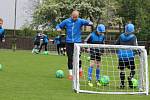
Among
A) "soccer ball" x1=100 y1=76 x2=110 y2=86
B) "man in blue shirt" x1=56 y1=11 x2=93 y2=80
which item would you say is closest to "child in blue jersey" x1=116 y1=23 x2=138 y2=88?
"soccer ball" x1=100 y1=76 x2=110 y2=86

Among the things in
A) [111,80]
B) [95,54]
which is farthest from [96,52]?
[111,80]

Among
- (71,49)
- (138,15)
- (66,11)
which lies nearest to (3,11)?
(66,11)

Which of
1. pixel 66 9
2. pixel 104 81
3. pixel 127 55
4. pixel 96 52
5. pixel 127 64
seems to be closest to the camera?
pixel 127 55

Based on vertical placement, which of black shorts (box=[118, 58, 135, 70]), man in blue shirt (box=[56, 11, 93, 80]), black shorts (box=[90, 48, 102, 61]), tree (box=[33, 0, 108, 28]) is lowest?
black shorts (box=[118, 58, 135, 70])

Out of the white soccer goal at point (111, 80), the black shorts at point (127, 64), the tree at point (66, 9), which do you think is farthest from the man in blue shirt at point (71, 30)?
the tree at point (66, 9)

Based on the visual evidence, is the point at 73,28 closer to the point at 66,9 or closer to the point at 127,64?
the point at 127,64

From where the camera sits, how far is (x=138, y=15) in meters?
50.3

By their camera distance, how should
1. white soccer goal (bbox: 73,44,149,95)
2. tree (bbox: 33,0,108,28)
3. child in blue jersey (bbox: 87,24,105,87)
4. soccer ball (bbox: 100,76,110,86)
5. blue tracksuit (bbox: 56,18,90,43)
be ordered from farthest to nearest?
tree (bbox: 33,0,108,28) → blue tracksuit (bbox: 56,18,90,43) → child in blue jersey (bbox: 87,24,105,87) → soccer ball (bbox: 100,76,110,86) → white soccer goal (bbox: 73,44,149,95)

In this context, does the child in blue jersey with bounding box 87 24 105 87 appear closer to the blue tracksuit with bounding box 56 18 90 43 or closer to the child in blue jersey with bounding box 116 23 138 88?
the blue tracksuit with bounding box 56 18 90 43

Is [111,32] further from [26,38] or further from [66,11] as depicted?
[26,38]

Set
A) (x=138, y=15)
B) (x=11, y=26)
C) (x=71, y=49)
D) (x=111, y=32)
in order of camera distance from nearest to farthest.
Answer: (x=71, y=49) → (x=138, y=15) → (x=111, y=32) → (x=11, y=26)

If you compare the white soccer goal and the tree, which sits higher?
the tree

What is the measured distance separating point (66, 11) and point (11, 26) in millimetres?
11340

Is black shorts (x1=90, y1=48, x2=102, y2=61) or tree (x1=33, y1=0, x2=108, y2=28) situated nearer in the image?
black shorts (x1=90, y1=48, x2=102, y2=61)
